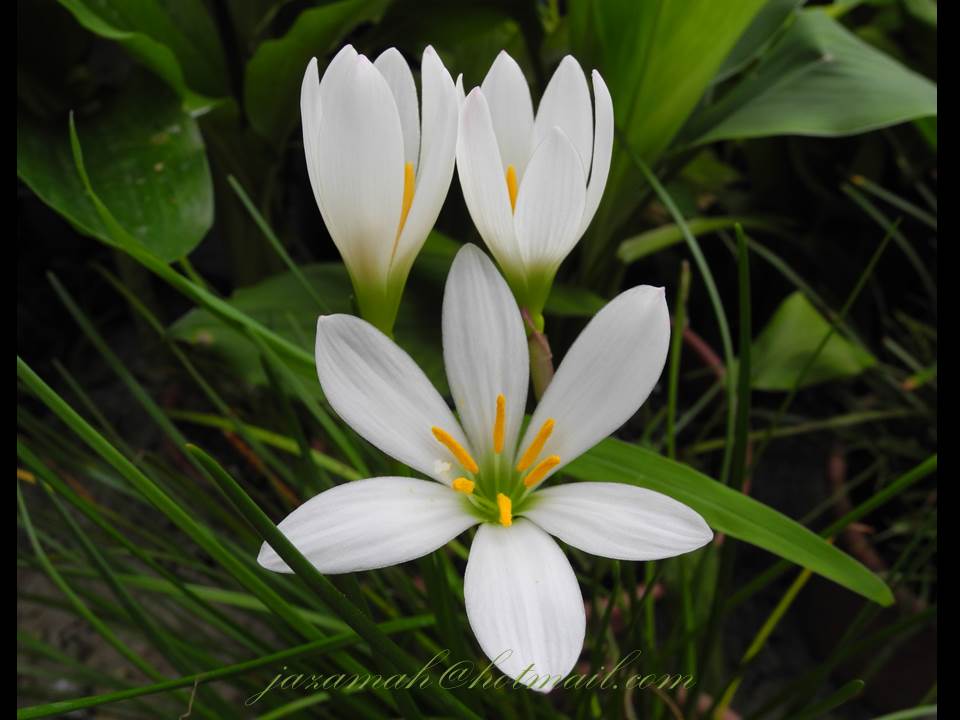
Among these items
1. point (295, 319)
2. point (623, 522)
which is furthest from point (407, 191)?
point (295, 319)

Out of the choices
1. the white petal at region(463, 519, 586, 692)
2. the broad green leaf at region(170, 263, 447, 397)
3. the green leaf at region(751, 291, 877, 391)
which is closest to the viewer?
the white petal at region(463, 519, 586, 692)

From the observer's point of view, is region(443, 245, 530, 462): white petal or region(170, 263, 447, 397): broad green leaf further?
region(170, 263, 447, 397): broad green leaf

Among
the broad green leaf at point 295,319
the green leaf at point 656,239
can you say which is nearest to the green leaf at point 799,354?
the green leaf at point 656,239

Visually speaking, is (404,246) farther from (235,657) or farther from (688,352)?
(688,352)

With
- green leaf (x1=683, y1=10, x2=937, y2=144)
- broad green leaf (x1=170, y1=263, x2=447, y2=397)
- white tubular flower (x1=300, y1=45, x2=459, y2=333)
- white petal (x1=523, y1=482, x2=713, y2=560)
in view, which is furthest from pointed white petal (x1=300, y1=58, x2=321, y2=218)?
green leaf (x1=683, y1=10, x2=937, y2=144)

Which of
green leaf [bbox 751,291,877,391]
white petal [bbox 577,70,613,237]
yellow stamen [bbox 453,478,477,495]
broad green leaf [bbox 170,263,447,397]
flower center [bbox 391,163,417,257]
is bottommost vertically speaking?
green leaf [bbox 751,291,877,391]

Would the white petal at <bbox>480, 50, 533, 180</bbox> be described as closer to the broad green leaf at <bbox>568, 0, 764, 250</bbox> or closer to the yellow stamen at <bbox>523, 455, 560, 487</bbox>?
the yellow stamen at <bbox>523, 455, 560, 487</bbox>

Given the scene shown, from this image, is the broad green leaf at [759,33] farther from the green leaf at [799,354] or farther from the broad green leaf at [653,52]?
the green leaf at [799,354]

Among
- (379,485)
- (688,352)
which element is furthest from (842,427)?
(379,485)
